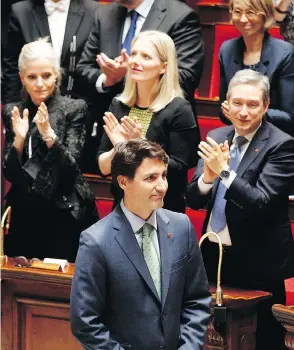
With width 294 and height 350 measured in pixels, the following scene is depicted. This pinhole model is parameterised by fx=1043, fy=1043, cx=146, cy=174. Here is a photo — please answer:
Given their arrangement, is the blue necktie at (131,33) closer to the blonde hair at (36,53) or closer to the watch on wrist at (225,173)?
the blonde hair at (36,53)

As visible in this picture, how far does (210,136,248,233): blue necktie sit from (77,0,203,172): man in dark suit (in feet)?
1.46

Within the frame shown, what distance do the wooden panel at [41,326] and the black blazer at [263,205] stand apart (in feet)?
2.18

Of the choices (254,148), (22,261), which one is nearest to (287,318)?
(254,148)

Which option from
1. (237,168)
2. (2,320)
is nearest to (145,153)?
(237,168)

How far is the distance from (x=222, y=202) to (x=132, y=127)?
0.44 metres

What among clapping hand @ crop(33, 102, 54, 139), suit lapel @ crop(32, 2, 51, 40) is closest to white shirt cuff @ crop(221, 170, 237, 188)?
clapping hand @ crop(33, 102, 54, 139)

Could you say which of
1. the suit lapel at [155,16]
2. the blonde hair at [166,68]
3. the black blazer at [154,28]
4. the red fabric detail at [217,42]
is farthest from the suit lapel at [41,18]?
the red fabric detail at [217,42]

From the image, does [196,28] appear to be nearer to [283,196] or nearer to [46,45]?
[46,45]

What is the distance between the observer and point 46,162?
420cm

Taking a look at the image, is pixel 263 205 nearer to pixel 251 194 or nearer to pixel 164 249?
pixel 251 194

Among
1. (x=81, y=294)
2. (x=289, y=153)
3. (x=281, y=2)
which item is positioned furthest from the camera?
(x=281, y=2)

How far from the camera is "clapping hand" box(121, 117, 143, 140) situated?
12.8 feet

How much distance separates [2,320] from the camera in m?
4.05

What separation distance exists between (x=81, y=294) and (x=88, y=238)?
0.17 meters
